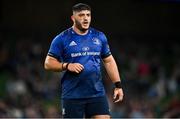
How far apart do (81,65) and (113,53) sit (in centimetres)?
854

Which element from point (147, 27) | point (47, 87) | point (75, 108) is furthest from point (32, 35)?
point (75, 108)

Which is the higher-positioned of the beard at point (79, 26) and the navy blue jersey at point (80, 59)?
the beard at point (79, 26)

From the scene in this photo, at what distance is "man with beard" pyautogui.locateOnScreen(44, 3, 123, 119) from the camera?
773 centimetres

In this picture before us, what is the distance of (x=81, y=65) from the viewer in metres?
7.66

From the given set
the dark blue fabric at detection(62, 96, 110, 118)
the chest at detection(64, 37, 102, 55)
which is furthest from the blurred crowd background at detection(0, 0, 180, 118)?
the chest at detection(64, 37, 102, 55)

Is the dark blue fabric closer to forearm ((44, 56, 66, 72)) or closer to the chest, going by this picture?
forearm ((44, 56, 66, 72))

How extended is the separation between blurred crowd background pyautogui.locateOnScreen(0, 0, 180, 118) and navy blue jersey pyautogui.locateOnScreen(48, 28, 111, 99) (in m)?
4.95

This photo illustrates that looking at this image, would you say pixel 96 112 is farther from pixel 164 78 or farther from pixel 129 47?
pixel 129 47

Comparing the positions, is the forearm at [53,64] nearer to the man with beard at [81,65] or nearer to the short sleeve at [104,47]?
the man with beard at [81,65]

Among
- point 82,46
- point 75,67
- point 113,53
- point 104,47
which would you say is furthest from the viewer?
point 113,53

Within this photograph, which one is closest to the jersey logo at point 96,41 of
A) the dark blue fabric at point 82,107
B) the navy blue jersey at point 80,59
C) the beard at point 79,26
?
the navy blue jersey at point 80,59

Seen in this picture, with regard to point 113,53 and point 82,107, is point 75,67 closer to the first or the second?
point 82,107

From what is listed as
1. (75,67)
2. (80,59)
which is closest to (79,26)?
(80,59)

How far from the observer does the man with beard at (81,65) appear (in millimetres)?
7730
